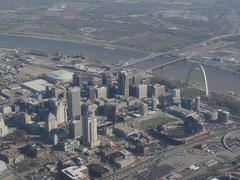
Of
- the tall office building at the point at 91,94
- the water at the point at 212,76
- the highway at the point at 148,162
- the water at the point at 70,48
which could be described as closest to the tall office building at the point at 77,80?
the tall office building at the point at 91,94

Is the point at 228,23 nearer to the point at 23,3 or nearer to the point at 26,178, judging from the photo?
the point at 23,3

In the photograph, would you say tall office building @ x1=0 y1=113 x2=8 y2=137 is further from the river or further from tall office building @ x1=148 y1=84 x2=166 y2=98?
the river

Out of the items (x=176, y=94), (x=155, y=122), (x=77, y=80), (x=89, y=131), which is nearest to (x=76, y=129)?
(x=89, y=131)

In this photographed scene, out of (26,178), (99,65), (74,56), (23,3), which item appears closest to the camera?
(26,178)

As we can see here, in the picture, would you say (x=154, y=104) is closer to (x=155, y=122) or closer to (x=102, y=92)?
(x=155, y=122)

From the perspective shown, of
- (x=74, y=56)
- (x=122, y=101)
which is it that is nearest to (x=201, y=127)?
(x=122, y=101)

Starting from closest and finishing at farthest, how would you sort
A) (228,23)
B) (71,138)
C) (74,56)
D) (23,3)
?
(71,138) < (74,56) < (228,23) < (23,3)
